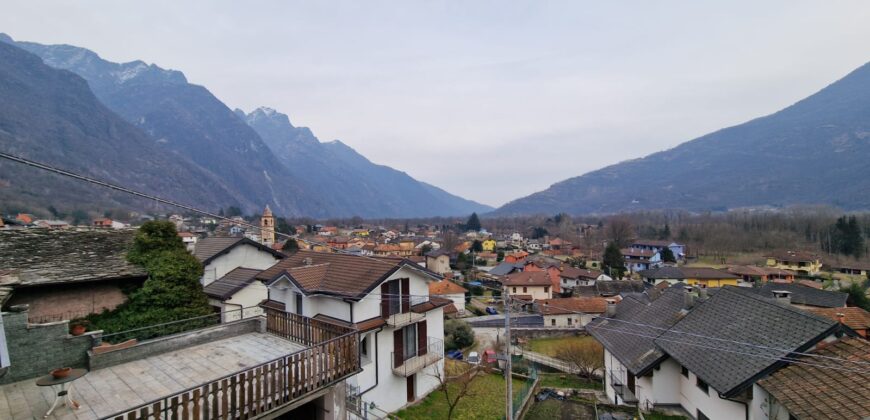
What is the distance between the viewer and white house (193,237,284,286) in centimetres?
2295

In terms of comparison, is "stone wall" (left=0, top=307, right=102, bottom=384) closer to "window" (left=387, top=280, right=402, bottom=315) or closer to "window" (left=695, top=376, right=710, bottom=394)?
"window" (left=387, top=280, right=402, bottom=315)

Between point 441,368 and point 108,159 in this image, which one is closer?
point 441,368

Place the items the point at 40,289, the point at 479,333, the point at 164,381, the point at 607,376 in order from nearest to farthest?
A: the point at 164,381 → the point at 40,289 → the point at 607,376 → the point at 479,333

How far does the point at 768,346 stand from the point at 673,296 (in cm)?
860

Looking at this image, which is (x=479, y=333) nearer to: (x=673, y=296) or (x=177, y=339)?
(x=673, y=296)

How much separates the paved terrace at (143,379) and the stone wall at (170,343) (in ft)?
0.43

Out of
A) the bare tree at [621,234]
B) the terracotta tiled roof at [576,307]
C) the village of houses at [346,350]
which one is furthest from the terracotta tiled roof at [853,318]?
the bare tree at [621,234]

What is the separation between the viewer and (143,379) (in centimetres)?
670

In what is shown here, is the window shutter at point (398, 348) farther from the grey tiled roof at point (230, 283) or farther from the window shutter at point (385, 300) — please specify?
the grey tiled roof at point (230, 283)

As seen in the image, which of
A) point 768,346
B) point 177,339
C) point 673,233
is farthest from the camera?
point 673,233

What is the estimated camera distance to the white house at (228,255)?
23.0 meters

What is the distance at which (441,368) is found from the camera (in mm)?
19500

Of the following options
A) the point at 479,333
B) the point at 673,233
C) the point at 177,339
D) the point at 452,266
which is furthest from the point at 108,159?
the point at 673,233

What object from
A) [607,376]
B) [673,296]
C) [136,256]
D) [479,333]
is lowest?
[479,333]
